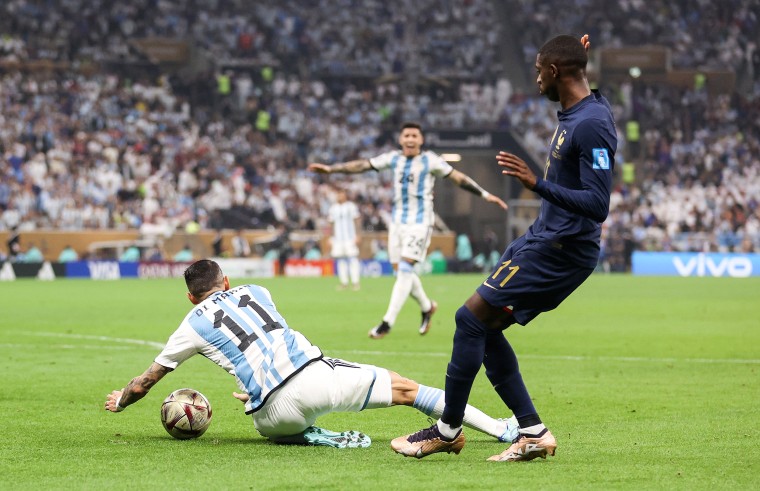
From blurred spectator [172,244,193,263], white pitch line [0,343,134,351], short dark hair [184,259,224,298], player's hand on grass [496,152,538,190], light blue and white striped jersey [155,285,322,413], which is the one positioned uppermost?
player's hand on grass [496,152,538,190]

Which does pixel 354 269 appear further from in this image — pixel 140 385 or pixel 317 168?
pixel 140 385

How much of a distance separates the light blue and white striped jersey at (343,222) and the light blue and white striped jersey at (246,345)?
23.8 meters

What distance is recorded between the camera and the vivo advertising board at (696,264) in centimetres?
4062

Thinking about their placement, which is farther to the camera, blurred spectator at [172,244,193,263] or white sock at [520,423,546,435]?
blurred spectator at [172,244,193,263]

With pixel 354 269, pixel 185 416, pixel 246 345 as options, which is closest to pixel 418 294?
pixel 185 416

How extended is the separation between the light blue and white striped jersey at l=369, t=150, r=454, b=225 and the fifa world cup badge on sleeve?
9.39 m

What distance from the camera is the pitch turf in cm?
648

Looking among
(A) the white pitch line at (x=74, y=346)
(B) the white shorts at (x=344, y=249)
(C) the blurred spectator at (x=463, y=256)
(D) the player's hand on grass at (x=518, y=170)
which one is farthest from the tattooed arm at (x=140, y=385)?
(C) the blurred spectator at (x=463, y=256)

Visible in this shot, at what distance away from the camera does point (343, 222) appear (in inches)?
1246

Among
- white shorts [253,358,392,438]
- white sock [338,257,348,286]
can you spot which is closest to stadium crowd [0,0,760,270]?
white sock [338,257,348,286]

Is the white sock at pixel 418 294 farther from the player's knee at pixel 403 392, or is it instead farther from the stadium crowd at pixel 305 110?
the stadium crowd at pixel 305 110

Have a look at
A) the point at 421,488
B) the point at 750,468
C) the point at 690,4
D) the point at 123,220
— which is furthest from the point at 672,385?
the point at 690,4

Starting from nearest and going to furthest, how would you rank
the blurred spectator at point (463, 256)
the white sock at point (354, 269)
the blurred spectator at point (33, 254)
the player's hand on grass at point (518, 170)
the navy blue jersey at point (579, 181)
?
the player's hand on grass at point (518, 170)
the navy blue jersey at point (579, 181)
the white sock at point (354, 269)
the blurred spectator at point (33, 254)
the blurred spectator at point (463, 256)

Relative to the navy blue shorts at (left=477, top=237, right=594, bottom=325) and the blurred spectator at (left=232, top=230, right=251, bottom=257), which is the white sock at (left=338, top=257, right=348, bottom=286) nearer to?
the blurred spectator at (left=232, top=230, right=251, bottom=257)
